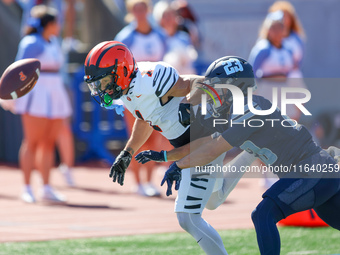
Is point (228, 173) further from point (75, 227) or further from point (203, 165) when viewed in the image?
point (75, 227)

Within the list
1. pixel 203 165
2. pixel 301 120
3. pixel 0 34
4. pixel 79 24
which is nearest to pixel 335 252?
pixel 203 165

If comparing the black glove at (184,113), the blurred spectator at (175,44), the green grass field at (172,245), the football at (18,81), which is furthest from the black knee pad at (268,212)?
the blurred spectator at (175,44)

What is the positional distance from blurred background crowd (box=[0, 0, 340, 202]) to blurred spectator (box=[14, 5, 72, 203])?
25 mm

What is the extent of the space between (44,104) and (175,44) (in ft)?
7.38

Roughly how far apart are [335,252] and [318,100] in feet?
21.3

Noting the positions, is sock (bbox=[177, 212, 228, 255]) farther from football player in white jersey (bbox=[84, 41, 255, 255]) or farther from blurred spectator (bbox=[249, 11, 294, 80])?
blurred spectator (bbox=[249, 11, 294, 80])

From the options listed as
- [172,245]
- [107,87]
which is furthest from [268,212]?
[172,245]

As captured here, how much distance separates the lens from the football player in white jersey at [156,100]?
4.70 metres

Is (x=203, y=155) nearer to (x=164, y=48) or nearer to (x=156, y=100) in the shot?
(x=156, y=100)

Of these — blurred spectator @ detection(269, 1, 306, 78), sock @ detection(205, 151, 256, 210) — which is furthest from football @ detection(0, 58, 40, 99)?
blurred spectator @ detection(269, 1, 306, 78)

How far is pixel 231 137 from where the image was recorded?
14.4 ft

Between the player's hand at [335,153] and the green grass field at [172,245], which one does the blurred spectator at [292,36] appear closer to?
the green grass field at [172,245]

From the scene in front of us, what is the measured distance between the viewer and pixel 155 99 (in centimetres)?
484

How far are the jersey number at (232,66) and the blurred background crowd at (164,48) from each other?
3748 mm
